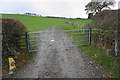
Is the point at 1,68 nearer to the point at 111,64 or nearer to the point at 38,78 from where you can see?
the point at 38,78

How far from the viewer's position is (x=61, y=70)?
4.70 meters

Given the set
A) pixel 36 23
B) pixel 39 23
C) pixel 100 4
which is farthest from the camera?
pixel 100 4

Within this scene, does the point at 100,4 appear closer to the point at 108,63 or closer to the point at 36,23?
the point at 36,23

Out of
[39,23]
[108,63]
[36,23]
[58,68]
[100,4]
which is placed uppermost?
[100,4]

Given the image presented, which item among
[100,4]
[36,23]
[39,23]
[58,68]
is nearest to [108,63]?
[58,68]

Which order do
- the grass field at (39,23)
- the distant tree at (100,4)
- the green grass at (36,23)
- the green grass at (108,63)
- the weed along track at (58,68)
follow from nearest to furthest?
the green grass at (108,63), the weed along track at (58,68), the green grass at (36,23), the grass field at (39,23), the distant tree at (100,4)

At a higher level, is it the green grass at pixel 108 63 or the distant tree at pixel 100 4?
the distant tree at pixel 100 4

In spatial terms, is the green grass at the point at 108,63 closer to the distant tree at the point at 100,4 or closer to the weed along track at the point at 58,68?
the weed along track at the point at 58,68

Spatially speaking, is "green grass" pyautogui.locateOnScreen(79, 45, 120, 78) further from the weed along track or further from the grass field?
the grass field

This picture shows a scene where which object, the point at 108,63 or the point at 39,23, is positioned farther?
the point at 39,23

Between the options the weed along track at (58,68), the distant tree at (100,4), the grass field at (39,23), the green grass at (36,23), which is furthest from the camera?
the distant tree at (100,4)

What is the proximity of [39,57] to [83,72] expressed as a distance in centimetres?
288

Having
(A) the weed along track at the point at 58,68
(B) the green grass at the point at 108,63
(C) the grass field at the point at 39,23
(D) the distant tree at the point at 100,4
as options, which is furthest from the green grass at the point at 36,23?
(D) the distant tree at the point at 100,4

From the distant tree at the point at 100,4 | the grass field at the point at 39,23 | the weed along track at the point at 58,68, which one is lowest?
the weed along track at the point at 58,68
